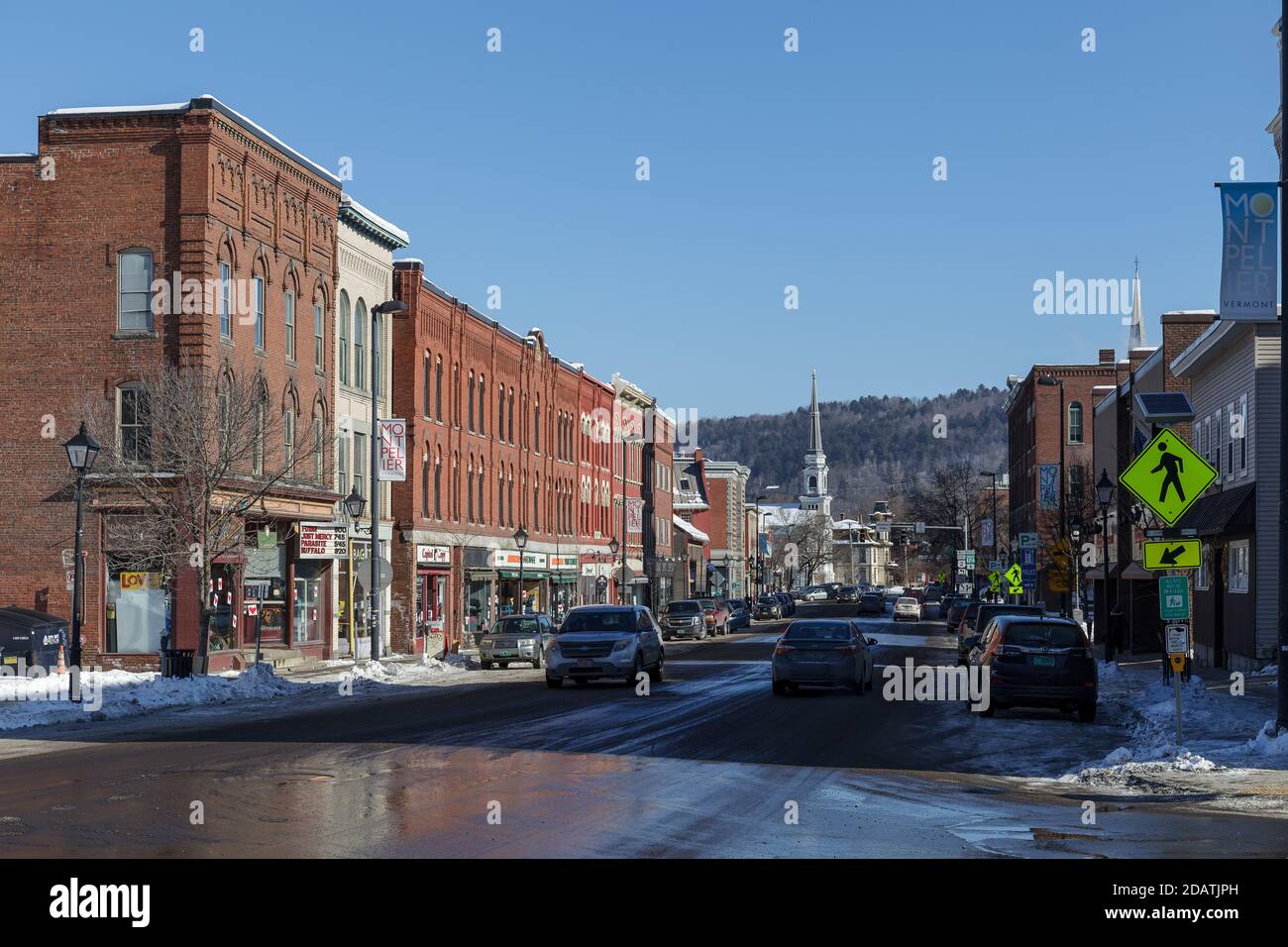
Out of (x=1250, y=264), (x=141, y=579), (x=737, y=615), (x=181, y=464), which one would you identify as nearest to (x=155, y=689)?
(x=181, y=464)

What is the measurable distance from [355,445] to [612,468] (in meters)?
41.2

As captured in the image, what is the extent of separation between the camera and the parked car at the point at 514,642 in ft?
144

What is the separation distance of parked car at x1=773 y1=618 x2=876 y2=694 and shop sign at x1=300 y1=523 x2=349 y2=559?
18.8 m

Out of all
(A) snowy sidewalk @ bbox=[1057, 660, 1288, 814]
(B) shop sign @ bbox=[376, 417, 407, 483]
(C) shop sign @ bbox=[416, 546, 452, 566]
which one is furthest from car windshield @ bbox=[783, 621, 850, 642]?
(C) shop sign @ bbox=[416, 546, 452, 566]

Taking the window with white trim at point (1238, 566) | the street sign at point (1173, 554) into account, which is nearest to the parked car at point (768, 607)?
the window with white trim at point (1238, 566)

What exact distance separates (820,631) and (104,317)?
67.9 ft

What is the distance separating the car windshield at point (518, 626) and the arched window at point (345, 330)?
A: 415 inches

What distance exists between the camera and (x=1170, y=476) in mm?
18844

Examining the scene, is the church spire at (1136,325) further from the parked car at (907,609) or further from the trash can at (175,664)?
the trash can at (175,664)

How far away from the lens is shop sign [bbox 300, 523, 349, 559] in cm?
4516

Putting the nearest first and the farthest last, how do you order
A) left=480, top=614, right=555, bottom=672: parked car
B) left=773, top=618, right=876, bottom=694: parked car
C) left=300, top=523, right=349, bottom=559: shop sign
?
left=773, top=618, right=876, bottom=694: parked car → left=480, top=614, right=555, bottom=672: parked car → left=300, top=523, right=349, bottom=559: shop sign

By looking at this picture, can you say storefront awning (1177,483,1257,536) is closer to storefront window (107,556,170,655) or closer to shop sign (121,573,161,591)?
shop sign (121,573,161,591)

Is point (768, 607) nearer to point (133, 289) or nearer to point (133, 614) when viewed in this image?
point (133, 614)

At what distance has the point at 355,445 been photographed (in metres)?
51.2
